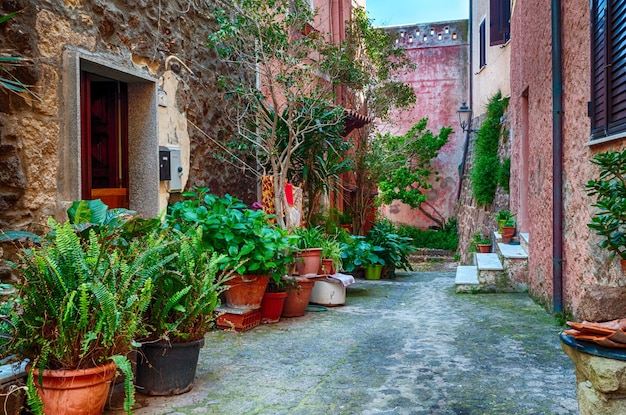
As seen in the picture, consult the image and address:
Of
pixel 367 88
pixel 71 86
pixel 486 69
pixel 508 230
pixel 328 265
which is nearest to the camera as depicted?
pixel 71 86

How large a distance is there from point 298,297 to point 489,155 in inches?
341

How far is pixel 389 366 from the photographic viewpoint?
4.20 metres

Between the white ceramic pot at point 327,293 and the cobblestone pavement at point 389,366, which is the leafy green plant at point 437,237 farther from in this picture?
the cobblestone pavement at point 389,366

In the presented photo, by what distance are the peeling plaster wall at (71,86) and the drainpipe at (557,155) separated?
3488 millimetres

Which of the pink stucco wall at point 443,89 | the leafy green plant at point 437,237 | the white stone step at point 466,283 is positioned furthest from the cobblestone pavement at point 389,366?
the pink stucco wall at point 443,89

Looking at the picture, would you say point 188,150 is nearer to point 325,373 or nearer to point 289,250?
point 289,250

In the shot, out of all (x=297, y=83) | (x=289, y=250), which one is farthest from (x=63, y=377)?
(x=297, y=83)

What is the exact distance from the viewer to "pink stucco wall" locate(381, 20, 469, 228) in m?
18.6

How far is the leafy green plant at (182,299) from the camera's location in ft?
11.6

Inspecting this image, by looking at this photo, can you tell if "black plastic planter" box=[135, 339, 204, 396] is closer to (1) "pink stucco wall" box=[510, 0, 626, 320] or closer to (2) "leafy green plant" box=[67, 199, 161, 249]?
(2) "leafy green plant" box=[67, 199, 161, 249]

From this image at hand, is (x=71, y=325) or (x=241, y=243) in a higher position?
(x=241, y=243)

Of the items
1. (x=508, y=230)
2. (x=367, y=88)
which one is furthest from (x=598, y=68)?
(x=367, y=88)

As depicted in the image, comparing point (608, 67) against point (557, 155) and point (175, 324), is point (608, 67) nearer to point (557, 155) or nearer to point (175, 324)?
point (557, 155)

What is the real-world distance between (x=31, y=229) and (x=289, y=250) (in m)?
2.37
